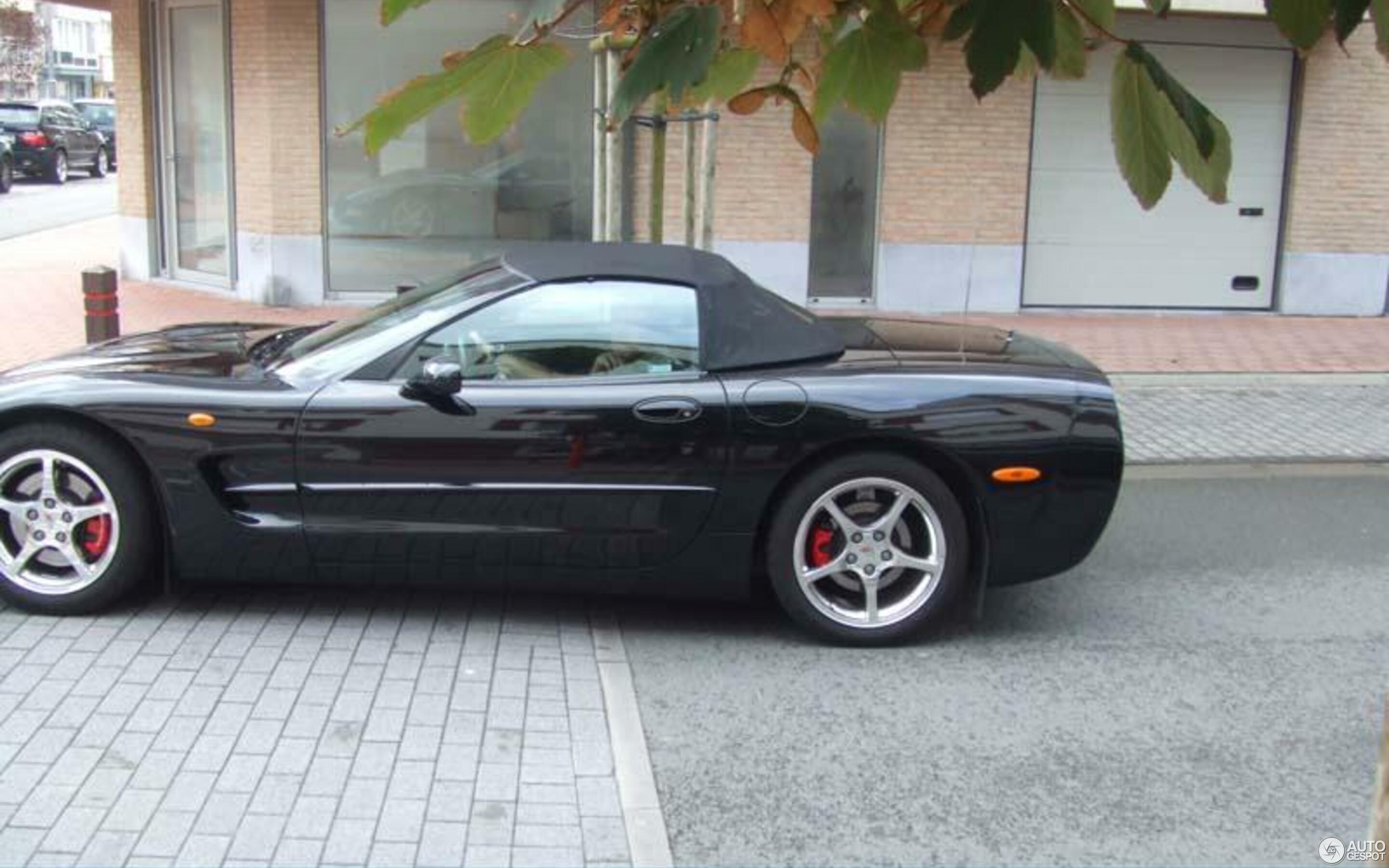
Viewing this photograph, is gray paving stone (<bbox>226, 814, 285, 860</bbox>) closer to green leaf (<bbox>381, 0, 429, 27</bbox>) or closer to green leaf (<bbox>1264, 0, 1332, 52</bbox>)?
green leaf (<bbox>381, 0, 429, 27</bbox>)

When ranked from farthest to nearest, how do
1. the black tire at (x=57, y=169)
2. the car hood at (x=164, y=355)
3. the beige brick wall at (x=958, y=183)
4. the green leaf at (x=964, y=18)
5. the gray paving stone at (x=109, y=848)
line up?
the black tire at (x=57, y=169) < the beige brick wall at (x=958, y=183) < the car hood at (x=164, y=355) < the gray paving stone at (x=109, y=848) < the green leaf at (x=964, y=18)

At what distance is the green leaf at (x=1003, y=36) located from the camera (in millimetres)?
1645

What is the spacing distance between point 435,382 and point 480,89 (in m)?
3.76

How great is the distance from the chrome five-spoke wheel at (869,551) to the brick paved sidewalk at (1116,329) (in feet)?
21.8

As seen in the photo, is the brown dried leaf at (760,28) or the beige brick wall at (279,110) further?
the beige brick wall at (279,110)

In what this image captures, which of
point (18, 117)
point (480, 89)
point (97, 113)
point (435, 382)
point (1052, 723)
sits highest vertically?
point (97, 113)

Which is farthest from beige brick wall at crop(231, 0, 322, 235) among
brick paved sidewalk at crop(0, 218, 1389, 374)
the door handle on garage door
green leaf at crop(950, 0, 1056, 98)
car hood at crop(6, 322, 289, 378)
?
green leaf at crop(950, 0, 1056, 98)

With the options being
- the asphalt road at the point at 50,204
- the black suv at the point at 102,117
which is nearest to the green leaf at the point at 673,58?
the asphalt road at the point at 50,204

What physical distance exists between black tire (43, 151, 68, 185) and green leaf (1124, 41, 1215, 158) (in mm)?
33546

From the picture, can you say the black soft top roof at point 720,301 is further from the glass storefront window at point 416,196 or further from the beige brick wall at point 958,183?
the beige brick wall at point 958,183

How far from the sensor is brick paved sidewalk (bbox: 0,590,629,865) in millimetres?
3795

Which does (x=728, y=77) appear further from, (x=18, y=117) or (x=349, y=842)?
(x=18, y=117)

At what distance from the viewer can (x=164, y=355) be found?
5879 millimetres

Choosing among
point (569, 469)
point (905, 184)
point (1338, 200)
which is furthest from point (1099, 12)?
point (1338, 200)
